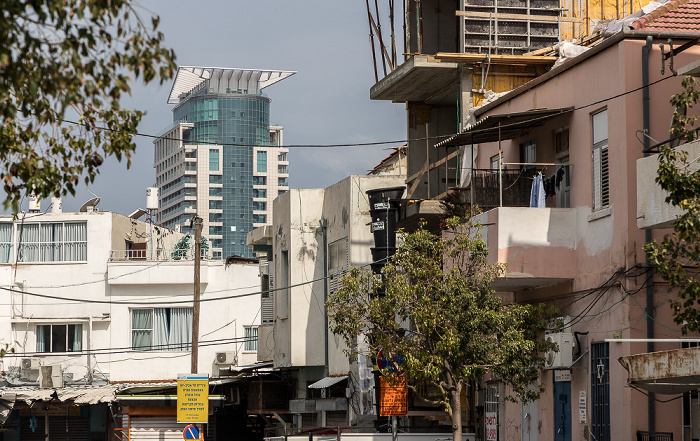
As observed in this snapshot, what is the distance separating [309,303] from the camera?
36.3 meters

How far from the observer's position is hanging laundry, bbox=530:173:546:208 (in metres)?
20.5

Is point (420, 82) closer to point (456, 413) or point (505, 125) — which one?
point (505, 125)

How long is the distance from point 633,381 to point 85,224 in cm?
3659

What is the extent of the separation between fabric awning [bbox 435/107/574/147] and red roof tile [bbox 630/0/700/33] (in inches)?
86.3

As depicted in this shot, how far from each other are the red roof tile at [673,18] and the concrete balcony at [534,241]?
3.44 m

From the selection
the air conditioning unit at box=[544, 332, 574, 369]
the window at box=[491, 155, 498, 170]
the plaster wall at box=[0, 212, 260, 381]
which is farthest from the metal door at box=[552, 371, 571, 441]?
the plaster wall at box=[0, 212, 260, 381]

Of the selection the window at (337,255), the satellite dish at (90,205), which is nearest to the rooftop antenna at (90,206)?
the satellite dish at (90,205)

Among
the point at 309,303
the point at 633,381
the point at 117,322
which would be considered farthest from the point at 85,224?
the point at 633,381

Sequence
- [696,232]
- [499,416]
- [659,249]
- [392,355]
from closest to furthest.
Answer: [696,232]
[659,249]
[392,355]
[499,416]

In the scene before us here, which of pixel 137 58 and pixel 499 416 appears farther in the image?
pixel 499 416

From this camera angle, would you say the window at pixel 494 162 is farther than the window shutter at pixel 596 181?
Yes

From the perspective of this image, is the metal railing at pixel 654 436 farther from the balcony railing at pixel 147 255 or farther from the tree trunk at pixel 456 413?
the balcony railing at pixel 147 255

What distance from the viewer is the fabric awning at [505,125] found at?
20.5 meters

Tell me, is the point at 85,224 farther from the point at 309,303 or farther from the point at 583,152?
the point at 583,152
